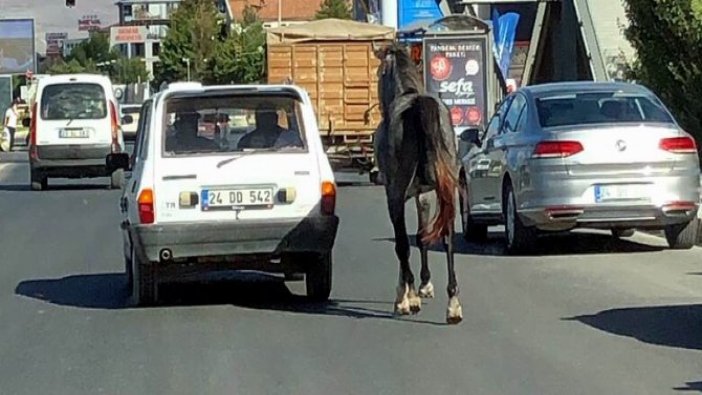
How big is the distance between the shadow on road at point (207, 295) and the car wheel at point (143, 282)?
0.80 ft

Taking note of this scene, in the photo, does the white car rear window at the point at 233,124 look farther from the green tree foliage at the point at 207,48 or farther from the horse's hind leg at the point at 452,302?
the green tree foliage at the point at 207,48

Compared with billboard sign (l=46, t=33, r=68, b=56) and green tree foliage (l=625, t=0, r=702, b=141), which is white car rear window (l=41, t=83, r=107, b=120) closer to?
green tree foliage (l=625, t=0, r=702, b=141)

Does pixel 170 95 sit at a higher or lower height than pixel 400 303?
higher

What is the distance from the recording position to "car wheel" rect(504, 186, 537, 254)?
50.8 feet

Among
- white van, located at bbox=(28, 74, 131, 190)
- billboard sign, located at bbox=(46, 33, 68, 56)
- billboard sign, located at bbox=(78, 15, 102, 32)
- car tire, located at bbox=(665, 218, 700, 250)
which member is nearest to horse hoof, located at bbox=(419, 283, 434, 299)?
car tire, located at bbox=(665, 218, 700, 250)

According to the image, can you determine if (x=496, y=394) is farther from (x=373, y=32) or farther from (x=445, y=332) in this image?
(x=373, y=32)

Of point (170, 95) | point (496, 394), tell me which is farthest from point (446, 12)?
point (496, 394)

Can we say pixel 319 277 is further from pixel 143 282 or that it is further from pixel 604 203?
pixel 604 203

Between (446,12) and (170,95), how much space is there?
31.8 m

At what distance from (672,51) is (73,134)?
36.2 feet

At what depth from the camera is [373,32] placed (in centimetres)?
3038

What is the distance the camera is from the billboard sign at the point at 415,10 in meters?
44.6

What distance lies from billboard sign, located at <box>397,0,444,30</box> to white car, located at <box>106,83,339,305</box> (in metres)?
32.2

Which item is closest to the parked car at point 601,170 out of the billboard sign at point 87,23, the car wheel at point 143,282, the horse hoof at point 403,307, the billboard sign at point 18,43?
the horse hoof at point 403,307
